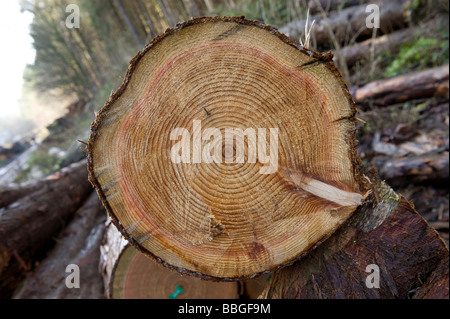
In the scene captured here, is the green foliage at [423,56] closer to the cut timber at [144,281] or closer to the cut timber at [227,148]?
A: the cut timber at [227,148]

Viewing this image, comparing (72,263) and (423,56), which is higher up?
(423,56)

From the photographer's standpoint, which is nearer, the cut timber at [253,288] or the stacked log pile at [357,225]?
the stacked log pile at [357,225]

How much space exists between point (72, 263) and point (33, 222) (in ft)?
1.86

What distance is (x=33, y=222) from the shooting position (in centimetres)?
273

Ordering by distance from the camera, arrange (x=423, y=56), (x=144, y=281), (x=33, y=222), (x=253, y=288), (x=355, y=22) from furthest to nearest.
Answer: (x=355, y=22)
(x=423, y=56)
(x=33, y=222)
(x=253, y=288)
(x=144, y=281)

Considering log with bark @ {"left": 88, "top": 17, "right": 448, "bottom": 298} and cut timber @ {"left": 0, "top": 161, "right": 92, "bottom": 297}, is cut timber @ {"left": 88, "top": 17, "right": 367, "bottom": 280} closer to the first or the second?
log with bark @ {"left": 88, "top": 17, "right": 448, "bottom": 298}

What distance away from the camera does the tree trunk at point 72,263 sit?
237 cm

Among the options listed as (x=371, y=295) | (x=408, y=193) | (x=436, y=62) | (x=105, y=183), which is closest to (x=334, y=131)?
(x=371, y=295)

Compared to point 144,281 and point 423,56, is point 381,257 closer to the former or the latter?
point 144,281

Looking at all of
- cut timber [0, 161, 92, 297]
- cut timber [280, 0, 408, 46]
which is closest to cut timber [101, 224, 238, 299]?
cut timber [0, 161, 92, 297]

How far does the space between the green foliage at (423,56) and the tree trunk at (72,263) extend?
4241mm

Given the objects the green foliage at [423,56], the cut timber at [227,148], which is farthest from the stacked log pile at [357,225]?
the green foliage at [423,56]

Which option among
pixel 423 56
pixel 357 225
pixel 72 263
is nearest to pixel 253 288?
pixel 357 225

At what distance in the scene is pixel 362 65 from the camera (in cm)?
467
